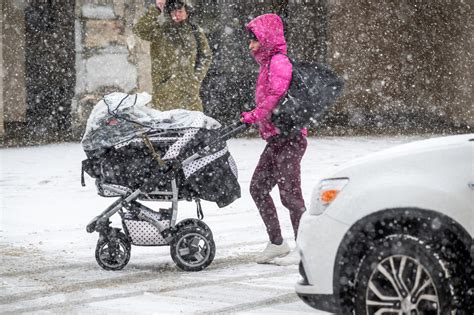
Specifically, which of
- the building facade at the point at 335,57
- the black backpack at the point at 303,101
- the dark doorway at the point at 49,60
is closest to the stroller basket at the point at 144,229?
the black backpack at the point at 303,101

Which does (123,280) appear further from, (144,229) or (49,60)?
(49,60)

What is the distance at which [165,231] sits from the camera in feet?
28.0

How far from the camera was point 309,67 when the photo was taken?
8781mm

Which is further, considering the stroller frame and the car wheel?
the stroller frame

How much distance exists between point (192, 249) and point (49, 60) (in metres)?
13.8

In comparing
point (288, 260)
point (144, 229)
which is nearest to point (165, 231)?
point (144, 229)

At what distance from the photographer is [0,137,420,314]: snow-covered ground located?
7230 millimetres

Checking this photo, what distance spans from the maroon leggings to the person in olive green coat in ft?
7.79

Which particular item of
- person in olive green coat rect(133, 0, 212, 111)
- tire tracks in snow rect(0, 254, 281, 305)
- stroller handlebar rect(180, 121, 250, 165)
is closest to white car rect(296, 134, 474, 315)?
tire tracks in snow rect(0, 254, 281, 305)

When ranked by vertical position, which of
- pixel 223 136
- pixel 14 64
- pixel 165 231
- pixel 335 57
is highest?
pixel 223 136

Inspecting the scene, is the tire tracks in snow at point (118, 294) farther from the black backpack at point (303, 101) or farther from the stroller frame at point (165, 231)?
the black backpack at point (303, 101)

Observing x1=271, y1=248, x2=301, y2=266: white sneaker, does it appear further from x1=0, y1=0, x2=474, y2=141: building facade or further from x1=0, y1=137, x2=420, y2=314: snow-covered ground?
x1=0, y1=0, x2=474, y2=141: building facade

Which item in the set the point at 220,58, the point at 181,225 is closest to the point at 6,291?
the point at 181,225

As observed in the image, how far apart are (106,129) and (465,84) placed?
42.0 ft
